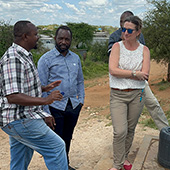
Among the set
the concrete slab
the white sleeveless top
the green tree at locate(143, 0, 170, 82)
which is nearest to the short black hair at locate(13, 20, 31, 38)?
the white sleeveless top

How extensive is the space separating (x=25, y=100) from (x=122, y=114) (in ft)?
3.95

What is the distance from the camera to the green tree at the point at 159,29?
28.6 ft

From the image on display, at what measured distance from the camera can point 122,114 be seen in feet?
9.16

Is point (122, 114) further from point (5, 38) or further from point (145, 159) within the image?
point (5, 38)

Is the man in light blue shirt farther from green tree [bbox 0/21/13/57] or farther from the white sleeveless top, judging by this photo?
green tree [bbox 0/21/13/57]

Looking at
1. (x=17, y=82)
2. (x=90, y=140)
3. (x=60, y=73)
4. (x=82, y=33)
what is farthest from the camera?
(x=82, y=33)

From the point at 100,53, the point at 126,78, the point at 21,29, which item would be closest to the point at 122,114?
the point at 126,78

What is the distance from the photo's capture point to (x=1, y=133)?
5.73m

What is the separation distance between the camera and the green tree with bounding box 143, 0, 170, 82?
28.6 ft

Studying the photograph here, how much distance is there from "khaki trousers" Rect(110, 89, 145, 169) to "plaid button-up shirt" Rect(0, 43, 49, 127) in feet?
2.93

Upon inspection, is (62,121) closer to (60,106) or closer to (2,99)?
(60,106)

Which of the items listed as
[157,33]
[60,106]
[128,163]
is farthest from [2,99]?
[157,33]

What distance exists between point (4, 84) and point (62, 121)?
43.1 inches

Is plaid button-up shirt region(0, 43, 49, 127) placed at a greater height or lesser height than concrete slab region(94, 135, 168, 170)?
greater
